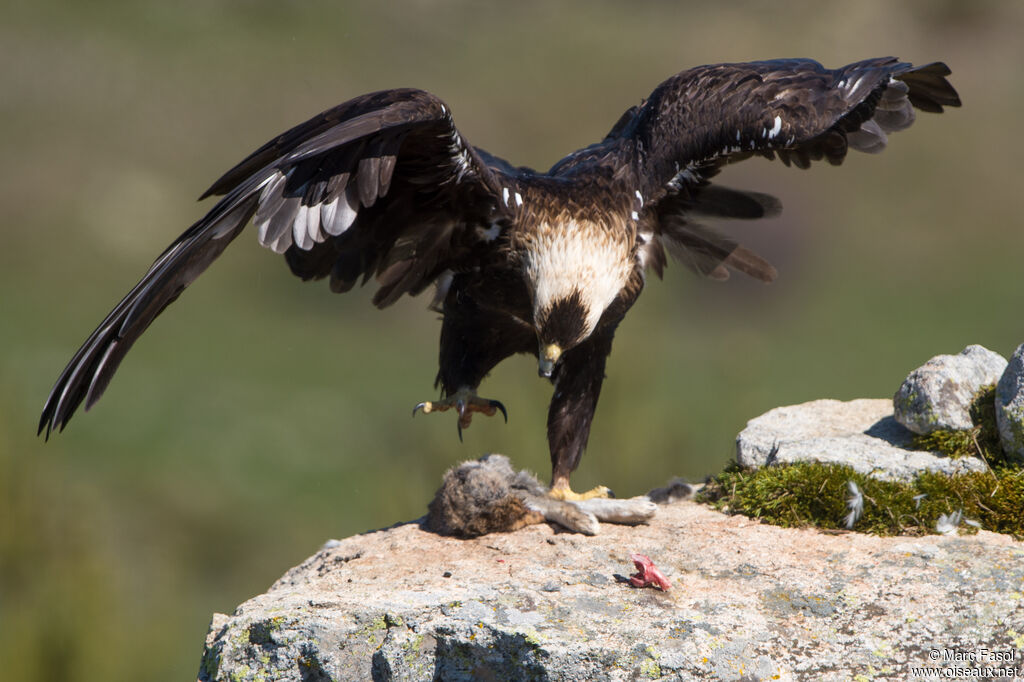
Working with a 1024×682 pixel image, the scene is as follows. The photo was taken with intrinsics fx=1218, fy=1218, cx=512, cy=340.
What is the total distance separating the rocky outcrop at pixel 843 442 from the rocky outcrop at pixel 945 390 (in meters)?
0.16

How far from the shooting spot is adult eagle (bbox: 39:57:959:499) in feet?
15.7

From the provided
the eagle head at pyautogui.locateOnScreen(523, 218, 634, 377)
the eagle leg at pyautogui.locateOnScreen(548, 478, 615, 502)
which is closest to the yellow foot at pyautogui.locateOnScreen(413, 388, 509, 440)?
the eagle leg at pyautogui.locateOnScreen(548, 478, 615, 502)

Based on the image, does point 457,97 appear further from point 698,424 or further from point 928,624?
point 928,624

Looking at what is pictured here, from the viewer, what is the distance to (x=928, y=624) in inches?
168

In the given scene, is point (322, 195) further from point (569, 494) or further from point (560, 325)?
point (569, 494)

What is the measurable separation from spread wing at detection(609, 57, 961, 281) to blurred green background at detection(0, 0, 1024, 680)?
3920 mm

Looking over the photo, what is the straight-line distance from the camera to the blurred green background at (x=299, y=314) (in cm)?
1007

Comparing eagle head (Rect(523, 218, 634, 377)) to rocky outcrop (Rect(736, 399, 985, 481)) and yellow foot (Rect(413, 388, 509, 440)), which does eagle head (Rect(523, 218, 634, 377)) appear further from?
rocky outcrop (Rect(736, 399, 985, 481))

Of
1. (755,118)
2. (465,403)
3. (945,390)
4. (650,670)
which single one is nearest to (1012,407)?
(945,390)

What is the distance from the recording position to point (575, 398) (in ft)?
19.9

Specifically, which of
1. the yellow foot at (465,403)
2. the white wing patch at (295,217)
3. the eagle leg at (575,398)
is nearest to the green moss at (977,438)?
the eagle leg at (575,398)

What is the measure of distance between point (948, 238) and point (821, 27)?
8943mm

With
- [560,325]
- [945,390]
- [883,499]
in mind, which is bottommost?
[883,499]

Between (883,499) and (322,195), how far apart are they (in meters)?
2.60
